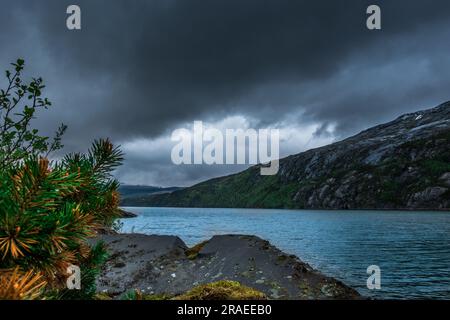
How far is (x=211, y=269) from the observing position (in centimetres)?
2461

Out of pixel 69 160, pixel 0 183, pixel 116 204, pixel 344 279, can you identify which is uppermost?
pixel 69 160

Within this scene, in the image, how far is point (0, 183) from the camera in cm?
240

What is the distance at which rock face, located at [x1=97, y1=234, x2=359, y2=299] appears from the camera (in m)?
19.2

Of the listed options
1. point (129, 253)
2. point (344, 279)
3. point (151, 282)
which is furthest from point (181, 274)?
point (344, 279)

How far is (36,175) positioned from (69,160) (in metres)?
1.40

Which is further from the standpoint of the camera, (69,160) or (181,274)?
(181,274)

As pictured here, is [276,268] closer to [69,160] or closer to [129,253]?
[129,253]

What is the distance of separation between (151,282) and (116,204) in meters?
→ 22.0

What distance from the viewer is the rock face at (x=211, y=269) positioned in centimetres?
1925
